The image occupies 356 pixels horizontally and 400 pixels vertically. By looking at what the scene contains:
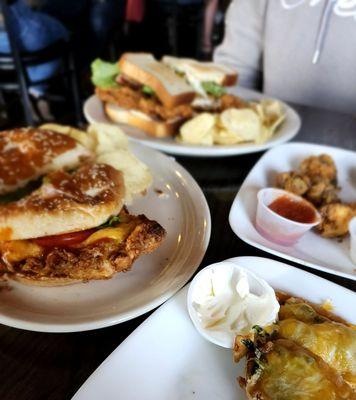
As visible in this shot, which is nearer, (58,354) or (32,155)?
(58,354)

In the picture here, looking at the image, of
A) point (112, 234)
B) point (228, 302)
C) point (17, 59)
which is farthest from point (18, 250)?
point (17, 59)

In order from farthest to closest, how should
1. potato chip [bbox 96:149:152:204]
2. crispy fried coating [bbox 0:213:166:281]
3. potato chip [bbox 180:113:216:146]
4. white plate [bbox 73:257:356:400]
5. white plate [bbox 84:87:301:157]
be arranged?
potato chip [bbox 180:113:216:146], white plate [bbox 84:87:301:157], potato chip [bbox 96:149:152:204], crispy fried coating [bbox 0:213:166:281], white plate [bbox 73:257:356:400]

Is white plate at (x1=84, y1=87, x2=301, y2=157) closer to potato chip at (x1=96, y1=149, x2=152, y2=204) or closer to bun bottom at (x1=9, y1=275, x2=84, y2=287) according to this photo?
potato chip at (x1=96, y1=149, x2=152, y2=204)

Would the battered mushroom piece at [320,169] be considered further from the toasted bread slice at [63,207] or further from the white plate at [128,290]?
the toasted bread slice at [63,207]

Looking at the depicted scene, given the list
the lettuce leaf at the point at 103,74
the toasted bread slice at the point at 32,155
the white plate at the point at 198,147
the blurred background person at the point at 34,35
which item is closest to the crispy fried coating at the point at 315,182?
the white plate at the point at 198,147

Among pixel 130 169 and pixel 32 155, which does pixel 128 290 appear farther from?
pixel 32 155

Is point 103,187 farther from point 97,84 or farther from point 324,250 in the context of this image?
point 97,84

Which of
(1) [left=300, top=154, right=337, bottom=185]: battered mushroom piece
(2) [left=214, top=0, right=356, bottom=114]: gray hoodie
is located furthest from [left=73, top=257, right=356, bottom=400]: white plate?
(2) [left=214, top=0, right=356, bottom=114]: gray hoodie
